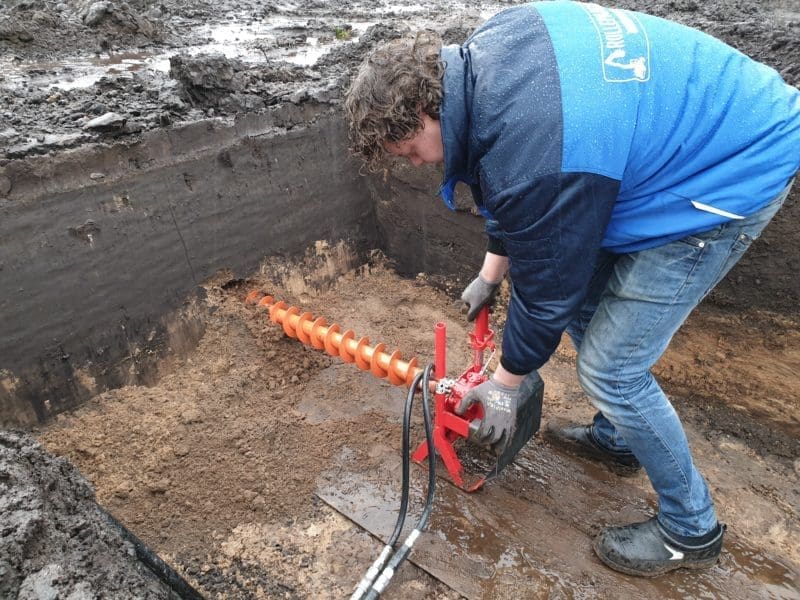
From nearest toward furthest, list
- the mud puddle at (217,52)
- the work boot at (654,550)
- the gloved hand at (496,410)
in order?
1. the gloved hand at (496,410)
2. the work boot at (654,550)
3. the mud puddle at (217,52)

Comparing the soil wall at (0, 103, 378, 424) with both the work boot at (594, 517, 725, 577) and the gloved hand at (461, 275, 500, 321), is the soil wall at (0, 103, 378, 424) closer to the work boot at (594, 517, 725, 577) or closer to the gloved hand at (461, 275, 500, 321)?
the gloved hand at (461, 275, 500, 321)

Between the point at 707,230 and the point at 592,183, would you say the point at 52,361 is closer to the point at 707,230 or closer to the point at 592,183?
the point at 592,183

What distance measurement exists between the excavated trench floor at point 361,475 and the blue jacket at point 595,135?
1155 millimetres

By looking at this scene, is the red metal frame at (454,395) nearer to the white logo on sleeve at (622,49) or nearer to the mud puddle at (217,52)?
the white logo on sleeve at (622,49)

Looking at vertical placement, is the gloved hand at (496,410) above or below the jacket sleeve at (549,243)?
below

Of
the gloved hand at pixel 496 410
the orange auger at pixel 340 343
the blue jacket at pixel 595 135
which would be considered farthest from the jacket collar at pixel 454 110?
the orange auger at pixel 340 343

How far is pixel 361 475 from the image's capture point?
269cm

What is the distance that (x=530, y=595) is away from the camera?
2146 mm

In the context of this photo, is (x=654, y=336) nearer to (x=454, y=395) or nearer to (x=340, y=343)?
(x=454, y=395)

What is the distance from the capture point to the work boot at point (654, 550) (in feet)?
6.93

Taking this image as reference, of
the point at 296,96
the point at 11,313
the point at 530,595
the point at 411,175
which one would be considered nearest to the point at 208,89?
the point at 296,96

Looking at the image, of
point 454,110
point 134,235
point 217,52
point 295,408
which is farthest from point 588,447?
point 217,52

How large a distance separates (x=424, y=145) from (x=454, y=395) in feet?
3.46

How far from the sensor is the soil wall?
2.49m
